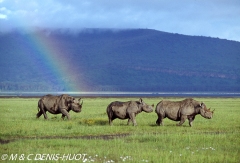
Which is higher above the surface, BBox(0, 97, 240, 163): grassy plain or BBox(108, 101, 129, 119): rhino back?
BBox(108, 101, 129, 119): rhino back

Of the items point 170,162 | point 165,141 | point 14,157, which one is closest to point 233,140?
point 165,141

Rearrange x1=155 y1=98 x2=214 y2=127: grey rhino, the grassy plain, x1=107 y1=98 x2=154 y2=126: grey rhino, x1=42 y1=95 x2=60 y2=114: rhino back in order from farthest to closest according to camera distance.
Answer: x1=42 y1=95 x2=60 y2=114: rhino back → x1=107 y1=98 x2=154 y2=126: grey rhino → x1=155 y1=98 x2=214 y2=127: grey rhino → the grassy plain

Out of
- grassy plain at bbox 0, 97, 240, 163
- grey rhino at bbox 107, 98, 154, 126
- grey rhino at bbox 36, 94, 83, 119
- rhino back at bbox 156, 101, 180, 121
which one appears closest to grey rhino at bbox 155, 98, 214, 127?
rhino back at bbox 156, 101, 180, 121

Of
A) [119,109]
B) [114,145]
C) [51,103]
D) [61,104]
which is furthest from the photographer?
[51,103]

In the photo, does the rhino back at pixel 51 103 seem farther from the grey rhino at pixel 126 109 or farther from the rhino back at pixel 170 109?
the rhino back at pixel 170 109

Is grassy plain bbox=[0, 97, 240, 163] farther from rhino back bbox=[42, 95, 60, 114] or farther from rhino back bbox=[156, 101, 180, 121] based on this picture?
rhino back bbox=[42, 95, 60, 114]

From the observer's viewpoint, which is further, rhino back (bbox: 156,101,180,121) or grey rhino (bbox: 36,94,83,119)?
grey rhino (bbox: 36,94,83,119)

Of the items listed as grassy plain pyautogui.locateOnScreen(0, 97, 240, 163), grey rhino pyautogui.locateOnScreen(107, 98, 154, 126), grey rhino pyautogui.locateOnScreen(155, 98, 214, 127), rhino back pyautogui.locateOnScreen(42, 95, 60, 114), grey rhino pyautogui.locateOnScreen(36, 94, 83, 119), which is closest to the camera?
grassy plain pyautogui.locateOnScreen(0, 97, 240, 163)

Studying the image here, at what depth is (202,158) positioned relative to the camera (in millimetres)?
14852

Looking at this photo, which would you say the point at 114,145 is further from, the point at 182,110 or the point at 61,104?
the point at 61,104

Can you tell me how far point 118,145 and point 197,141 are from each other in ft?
11.7

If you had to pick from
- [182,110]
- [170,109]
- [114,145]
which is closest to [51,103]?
[170,109]

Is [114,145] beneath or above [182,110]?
beneath

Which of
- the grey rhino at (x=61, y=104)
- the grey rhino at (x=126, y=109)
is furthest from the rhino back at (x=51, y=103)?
the grey rhino at (x=126, y=109)
